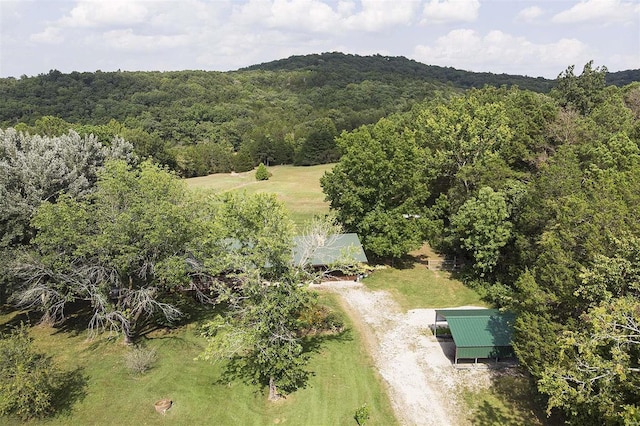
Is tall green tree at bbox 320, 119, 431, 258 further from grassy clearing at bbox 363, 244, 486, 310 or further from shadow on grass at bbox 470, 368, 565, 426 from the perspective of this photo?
shadow on grass at bbox 470, 368, 565, 426

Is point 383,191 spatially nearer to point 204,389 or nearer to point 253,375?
point 253,375

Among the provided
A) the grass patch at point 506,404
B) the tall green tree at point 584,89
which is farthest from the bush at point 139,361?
the tall green tree at point 584,89

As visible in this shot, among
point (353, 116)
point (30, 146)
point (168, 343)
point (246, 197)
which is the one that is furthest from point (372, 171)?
point (353, 116)

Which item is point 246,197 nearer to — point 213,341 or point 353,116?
point 213,341

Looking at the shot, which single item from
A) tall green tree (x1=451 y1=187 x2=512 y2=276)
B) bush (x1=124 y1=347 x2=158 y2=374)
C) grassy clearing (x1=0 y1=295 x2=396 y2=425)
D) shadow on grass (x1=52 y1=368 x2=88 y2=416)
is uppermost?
tall green tree (x1=451 y1=187 x2=512 y2=276)

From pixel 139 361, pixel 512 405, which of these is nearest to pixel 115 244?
pixel 139 361

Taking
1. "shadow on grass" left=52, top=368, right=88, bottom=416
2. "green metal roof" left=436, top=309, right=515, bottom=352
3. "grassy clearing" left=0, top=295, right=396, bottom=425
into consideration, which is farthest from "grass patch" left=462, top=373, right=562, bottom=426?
"shadow on grass" left=52, top=368, right=88, bottom=416
